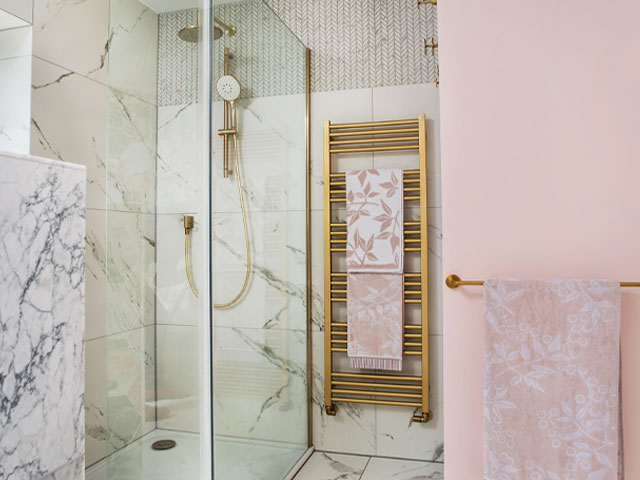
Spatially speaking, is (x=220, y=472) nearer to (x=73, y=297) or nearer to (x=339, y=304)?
(x=73, y=297)

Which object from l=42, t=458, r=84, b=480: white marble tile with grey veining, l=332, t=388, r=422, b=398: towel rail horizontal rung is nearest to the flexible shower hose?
l=42, t=458, r=84, b=480: white marble tile with grey veining

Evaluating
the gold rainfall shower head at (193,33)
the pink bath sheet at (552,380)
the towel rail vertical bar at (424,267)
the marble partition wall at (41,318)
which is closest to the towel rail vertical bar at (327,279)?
the towel rail vertical bar at (424,267)

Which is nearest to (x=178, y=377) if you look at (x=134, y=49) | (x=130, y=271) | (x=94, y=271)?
(x=130, y=271)

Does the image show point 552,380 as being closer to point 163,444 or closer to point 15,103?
point 163,444

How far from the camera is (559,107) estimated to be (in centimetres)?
135

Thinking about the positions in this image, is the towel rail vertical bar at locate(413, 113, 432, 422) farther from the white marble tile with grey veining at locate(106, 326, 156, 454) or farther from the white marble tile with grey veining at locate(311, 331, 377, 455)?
the white marble tile with grey veining at locate(106, 326, 156, 454)

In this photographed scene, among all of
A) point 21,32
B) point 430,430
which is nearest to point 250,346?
point 430,430

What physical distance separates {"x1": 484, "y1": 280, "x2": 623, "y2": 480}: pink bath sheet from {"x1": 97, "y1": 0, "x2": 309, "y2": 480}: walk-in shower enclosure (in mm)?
848

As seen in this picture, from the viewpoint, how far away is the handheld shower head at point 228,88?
1631 millimetres

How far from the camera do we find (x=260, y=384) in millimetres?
1933

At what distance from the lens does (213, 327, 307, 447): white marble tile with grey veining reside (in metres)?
1.67

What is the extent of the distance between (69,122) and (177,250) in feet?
2.61

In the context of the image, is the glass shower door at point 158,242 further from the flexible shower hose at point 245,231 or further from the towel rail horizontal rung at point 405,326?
the towel rail horizontal rung at point 405,326

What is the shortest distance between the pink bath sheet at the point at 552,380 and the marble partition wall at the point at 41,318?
1.06m
